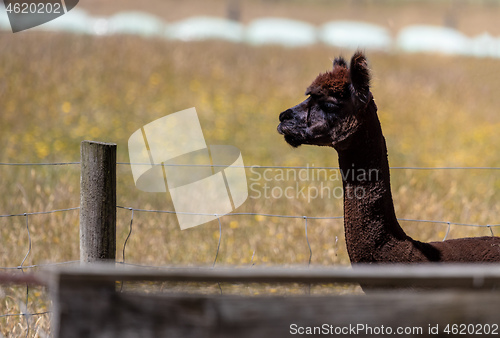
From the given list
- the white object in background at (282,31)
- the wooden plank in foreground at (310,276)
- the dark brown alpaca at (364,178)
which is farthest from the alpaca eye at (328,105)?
the white object in background at (282,31)

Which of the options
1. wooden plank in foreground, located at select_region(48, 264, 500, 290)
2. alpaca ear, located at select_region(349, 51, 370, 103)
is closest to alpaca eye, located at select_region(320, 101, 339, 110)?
alpaca ear, located at select_region(349, 51, 370, 103)

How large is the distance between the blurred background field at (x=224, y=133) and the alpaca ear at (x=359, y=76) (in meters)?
1.44

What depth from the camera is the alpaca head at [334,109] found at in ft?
11.3

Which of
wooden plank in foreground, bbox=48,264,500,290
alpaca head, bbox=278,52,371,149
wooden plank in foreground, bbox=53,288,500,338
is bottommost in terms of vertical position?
wooden plank in foreground, bbox=53,288,500,338

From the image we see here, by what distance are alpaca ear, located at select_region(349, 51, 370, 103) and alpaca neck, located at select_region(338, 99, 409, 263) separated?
0.29ft

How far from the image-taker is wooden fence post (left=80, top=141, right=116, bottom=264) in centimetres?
313

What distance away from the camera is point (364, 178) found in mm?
3355

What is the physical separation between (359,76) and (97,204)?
1.60m

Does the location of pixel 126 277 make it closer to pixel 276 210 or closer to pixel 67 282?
pixel 67 282

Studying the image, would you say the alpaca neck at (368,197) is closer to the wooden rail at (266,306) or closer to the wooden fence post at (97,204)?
the wooden fence post at (97,204)

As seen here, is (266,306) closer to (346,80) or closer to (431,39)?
(346,80)

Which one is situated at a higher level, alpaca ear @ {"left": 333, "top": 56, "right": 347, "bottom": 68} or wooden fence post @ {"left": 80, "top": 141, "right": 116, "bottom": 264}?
alpaca ear @ {"left": 333, "top": 56, "right": 347, "bottom": 68}

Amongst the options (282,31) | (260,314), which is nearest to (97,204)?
(260,314)

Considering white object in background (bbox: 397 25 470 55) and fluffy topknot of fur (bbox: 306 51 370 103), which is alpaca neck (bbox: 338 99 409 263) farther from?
white object in background (bbox: 397 25 470 55)
